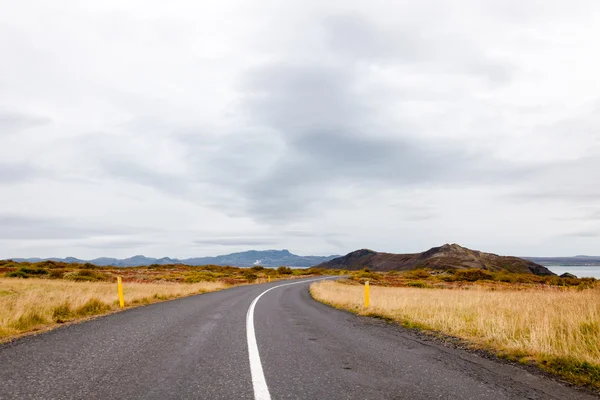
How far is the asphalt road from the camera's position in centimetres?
465

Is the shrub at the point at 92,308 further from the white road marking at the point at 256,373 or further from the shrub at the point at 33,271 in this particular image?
the shrub at the point at 33,271

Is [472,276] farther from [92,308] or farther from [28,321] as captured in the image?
[28,321]

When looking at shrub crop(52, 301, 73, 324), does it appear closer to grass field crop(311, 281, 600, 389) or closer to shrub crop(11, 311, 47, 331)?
shrub crop(11, 311, 47, 331)

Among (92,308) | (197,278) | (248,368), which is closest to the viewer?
(248,368)

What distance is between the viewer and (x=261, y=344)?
7.75 meters

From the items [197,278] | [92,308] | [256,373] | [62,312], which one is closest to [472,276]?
[197,278]

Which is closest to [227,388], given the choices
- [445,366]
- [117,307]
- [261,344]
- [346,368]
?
[346,368]

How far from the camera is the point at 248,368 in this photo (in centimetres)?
572

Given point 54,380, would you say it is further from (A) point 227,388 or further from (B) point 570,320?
(B) point 570,320

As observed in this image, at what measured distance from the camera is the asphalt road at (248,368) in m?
4.65

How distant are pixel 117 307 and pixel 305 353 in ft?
38.9

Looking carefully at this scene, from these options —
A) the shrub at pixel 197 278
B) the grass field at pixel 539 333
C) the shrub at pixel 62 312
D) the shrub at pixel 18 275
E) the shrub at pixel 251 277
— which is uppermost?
the grass field at pixel 539 333

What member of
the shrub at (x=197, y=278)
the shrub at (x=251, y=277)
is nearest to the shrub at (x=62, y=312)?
the shrub at (x=197, y=278)

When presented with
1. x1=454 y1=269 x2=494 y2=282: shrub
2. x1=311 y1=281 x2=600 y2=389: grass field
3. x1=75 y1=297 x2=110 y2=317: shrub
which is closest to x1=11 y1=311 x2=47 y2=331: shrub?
x1=75 y1=297 x2=110 y2=317: shrub
